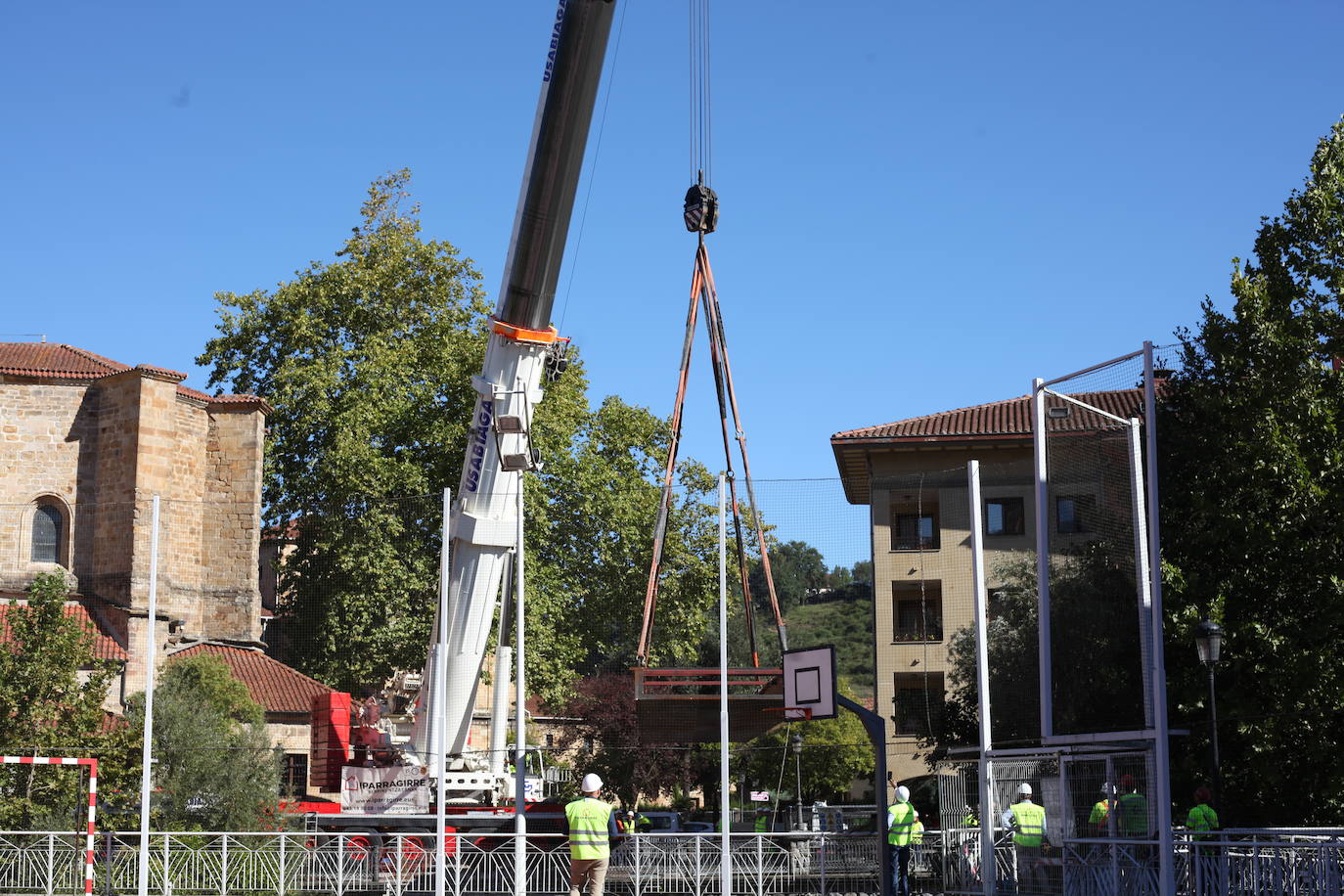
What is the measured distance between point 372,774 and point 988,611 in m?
9.33

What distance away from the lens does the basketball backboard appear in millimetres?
15125

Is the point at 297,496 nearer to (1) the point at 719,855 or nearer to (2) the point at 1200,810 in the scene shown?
(1) the point at 719,855

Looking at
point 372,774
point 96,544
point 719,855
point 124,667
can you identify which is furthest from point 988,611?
point 96,544

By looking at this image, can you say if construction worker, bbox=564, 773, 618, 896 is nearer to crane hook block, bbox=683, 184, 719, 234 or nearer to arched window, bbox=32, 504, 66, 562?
crane hook block, bbox=683, 184, 719, 234

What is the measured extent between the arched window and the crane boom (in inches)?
833

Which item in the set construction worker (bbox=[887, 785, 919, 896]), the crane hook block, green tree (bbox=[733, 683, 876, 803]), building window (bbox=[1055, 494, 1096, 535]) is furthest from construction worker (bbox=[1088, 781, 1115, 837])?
green tree (bbox=[733, 683, 876, 803])

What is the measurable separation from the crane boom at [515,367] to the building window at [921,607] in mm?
5418

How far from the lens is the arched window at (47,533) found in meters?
38.4

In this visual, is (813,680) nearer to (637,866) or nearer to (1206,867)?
(1206,867)

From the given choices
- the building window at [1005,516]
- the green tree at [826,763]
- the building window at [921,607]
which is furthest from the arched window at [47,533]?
the building window at [1005,516]

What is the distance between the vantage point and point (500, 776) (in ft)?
68.3

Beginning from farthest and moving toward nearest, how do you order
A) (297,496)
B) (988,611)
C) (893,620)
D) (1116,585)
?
(297,496)
(893,620)
(988,611)
(1116,585)

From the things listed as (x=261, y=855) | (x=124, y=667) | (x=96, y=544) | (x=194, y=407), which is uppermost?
(x=194, y=407)

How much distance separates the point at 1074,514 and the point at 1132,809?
2958mm
